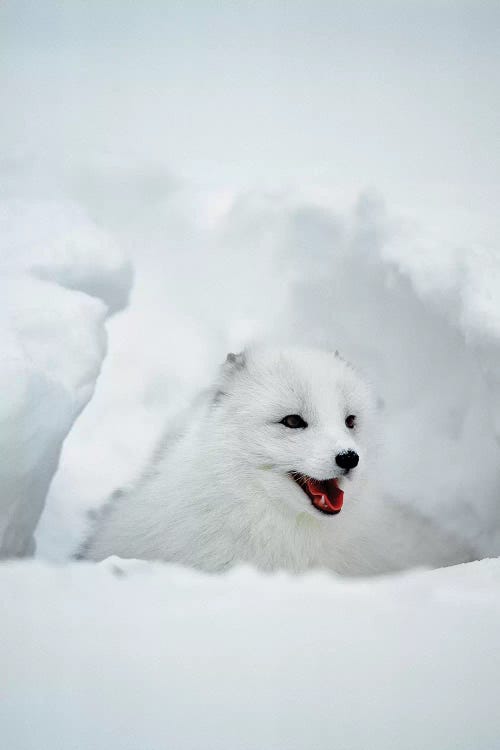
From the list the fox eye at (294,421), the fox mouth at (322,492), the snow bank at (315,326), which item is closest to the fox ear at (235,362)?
the fox eye at (294,421)

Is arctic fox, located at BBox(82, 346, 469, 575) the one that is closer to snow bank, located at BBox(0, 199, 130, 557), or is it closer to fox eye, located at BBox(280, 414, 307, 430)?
fox eye, located at BBox(280, 414, 307, 430)

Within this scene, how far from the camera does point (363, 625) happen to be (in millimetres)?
1790

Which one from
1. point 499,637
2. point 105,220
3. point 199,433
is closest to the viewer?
point 499,637

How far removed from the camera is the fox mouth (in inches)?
102

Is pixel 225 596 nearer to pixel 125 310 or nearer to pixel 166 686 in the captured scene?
pixel 166 686

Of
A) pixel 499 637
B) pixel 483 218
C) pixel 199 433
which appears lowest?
pixel 199 433

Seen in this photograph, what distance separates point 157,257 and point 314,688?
3199mm

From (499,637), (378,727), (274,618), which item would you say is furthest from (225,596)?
(499,637)

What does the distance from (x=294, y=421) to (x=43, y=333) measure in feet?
3.77

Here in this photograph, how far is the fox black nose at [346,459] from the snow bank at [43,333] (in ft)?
3.52

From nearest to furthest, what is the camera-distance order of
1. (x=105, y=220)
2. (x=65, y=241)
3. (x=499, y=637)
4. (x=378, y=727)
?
(x=378, y=727) < (x=499, y=637) < (x=65, y=241) < (x=105, y=220)

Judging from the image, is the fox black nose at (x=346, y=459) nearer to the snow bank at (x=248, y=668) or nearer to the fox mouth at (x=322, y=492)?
the fox mouth at (x=322, y=492)

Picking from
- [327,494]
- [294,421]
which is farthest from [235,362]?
[327,494]

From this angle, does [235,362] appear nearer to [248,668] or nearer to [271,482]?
[271,482]
